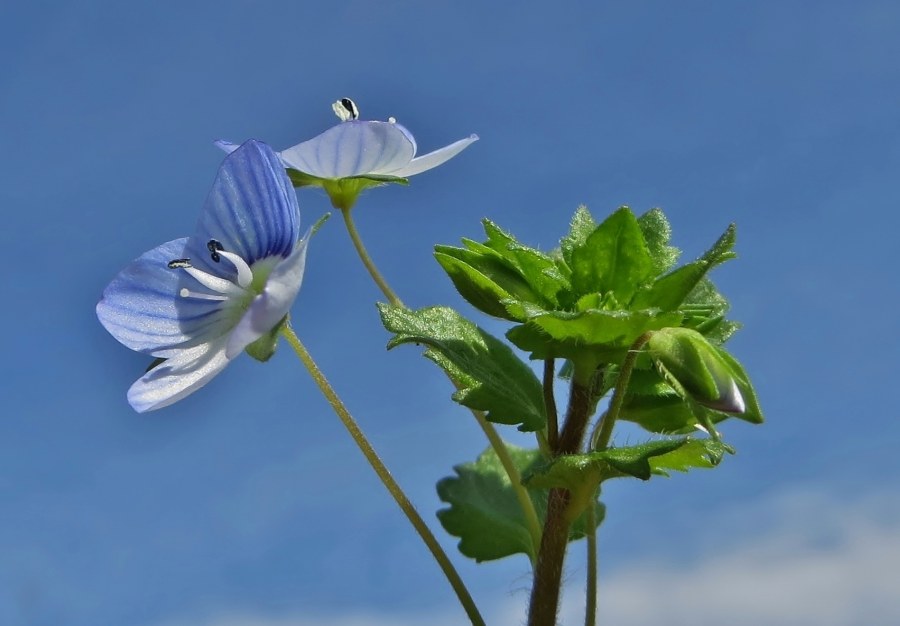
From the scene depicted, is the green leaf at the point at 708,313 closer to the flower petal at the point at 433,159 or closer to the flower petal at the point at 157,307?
the flower petal at the point at 433,159

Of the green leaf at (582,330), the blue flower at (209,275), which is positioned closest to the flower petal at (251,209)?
the blue flower at (209,275)

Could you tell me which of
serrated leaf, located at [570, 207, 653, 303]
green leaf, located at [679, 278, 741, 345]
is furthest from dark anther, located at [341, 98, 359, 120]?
green leaf, located at [679, 278, 741, 345]

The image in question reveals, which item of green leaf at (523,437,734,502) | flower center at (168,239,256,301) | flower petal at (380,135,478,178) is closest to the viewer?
green leaf at (523,437,734,502)

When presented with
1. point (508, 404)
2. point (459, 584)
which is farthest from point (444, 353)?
point (459, 584)

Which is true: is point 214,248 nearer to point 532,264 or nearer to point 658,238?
point 532,264

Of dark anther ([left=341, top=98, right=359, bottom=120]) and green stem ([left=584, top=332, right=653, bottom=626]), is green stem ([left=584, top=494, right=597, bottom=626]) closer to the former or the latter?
green stem ([left=584, top=332, right=653, bottom=626])

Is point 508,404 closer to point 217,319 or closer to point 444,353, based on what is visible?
point 444,353
